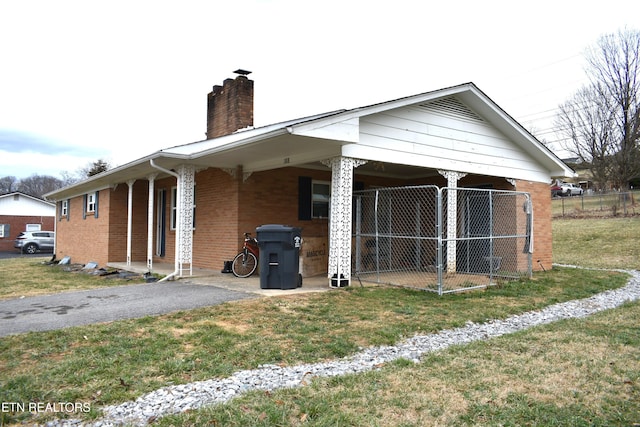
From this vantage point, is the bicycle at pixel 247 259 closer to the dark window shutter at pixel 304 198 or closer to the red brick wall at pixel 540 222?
the dark window shutter at pixel 304 198

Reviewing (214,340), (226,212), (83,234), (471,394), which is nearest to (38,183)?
(83,234)

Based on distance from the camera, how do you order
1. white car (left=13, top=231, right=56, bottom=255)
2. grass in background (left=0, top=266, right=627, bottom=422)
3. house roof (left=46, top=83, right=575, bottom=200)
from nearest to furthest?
grass in background (left=0, top=266, right=627, bottom=422), house roof (left=46, top=83, right=575, bottom=200), white car (left=13, top=231, right=56, bottom=255)

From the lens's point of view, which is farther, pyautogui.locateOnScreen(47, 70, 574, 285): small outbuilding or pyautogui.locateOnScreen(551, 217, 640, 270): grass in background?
pyautogui.locateOnScreen(551, 217, 640, 270): grass in background

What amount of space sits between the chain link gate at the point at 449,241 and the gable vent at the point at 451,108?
6.10ft

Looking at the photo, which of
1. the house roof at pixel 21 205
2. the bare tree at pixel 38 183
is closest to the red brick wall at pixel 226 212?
the house roof at pixel 21 205

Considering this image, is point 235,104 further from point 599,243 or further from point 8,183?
point 8,183


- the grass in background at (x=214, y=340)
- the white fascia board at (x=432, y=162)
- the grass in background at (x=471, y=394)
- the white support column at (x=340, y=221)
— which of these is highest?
the white fascia board at (x=432, y=162)

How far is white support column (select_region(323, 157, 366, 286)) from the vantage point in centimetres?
893

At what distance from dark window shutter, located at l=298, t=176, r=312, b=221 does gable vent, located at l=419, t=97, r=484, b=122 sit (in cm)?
369

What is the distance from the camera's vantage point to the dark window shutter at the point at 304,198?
12328 millimetres

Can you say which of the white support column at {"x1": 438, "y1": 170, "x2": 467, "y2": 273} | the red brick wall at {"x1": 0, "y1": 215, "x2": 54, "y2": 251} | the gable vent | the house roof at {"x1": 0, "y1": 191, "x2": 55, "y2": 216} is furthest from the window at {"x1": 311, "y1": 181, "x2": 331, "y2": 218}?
the house roof at {"x1": 0, "y1": 191, "x2": 55, "y2": 216}

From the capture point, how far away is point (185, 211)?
435 inches

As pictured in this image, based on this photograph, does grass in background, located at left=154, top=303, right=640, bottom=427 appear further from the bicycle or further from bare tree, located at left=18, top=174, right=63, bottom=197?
bare tree, located at left=18, top=174, right=63, bottom=197

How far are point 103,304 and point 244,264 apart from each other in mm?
3992
